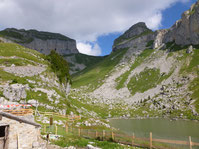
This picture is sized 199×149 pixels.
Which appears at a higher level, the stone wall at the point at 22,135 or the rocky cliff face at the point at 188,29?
the rocky cliff face at the point at 188,29

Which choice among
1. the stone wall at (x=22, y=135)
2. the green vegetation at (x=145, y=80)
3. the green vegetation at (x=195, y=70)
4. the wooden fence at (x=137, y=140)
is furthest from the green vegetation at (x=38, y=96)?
the green vegetation at (x=145, y=80)

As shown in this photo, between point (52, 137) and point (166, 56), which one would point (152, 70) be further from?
point (52, 137)

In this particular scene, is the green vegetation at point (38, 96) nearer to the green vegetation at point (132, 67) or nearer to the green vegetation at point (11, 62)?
the green vegetation at point (11, 62)

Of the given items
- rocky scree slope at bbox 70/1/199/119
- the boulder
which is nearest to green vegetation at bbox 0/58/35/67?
the boulder

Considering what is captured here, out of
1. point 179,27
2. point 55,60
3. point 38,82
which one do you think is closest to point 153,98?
point 55,60

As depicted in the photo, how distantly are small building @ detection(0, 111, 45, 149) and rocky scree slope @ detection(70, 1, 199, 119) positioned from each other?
2360 inches

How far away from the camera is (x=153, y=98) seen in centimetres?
9394

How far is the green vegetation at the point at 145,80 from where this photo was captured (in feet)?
382

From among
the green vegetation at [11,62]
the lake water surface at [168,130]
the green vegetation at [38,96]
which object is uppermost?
the green vegetation at [11,62]

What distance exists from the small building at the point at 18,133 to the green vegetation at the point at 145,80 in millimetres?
103249

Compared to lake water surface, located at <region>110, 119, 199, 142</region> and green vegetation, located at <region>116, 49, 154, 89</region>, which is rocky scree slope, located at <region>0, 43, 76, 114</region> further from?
green vegetation, located at <region>116, 49, 154, 89</region>

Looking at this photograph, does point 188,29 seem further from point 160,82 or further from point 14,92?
point 14,92

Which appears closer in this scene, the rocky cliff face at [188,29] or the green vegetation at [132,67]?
the rocky cliff face at [188,29]

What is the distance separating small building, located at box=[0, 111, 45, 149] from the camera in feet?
57.8
